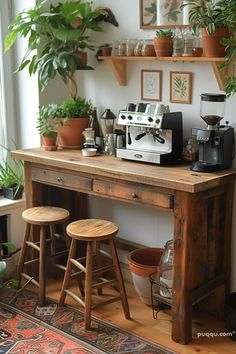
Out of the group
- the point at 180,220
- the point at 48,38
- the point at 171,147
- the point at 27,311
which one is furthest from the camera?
the point at 48,38

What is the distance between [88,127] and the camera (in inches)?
138

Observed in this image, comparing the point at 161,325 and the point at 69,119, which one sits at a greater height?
the point at 69,119

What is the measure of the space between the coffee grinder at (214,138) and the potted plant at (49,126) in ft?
3.25

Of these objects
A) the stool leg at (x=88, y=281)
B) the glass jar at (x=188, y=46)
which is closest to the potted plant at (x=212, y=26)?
the glass jar at (x=188, y=46)

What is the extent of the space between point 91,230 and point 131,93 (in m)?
1.00

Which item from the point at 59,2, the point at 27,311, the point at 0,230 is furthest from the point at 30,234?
the point at 59,2

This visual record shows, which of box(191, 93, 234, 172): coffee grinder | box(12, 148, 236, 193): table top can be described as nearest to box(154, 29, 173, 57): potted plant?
box(191, 93, 234, 172): coffee grinder

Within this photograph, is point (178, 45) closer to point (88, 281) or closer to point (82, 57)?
point (82, 57)

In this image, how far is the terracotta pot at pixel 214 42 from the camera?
2.68 m

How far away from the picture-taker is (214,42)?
8.89 feet

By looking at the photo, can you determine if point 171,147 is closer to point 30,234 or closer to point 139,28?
point 139,28

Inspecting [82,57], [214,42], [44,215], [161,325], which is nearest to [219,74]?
[214,42]

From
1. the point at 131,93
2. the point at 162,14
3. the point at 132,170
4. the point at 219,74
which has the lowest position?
the point at 132,170

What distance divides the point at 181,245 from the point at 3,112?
6.01 feet
